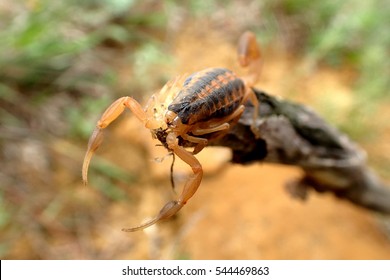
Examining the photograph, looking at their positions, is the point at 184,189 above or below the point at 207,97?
below

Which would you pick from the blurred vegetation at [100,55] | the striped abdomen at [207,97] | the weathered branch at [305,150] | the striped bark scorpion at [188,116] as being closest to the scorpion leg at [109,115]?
the striped bark scorpion at [188,116]

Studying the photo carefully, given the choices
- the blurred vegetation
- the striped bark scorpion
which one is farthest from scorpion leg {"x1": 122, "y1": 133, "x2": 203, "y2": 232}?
the blurred vegetation

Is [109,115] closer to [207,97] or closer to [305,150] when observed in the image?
[207,97]

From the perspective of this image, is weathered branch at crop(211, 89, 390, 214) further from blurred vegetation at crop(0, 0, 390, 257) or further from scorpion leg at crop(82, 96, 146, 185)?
blurred vegetation at crop(0, 0, 390, 257)

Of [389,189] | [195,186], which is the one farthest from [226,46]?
[195,186]

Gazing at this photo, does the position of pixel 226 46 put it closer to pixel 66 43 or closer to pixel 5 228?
pixel 66 43

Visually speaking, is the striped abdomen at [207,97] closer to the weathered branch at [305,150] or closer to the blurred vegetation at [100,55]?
the weathered branch at [305,150]

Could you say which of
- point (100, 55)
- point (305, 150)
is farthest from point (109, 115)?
point (100, 55)
